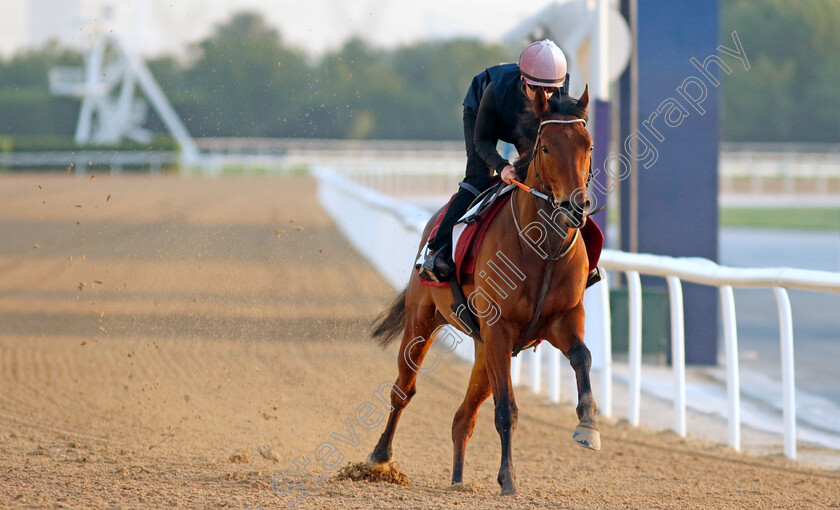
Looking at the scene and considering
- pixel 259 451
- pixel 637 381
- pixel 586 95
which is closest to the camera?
pixel 586 95

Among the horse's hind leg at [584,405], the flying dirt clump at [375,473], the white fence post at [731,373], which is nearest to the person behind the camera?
the horse's hind leg at [584,405]

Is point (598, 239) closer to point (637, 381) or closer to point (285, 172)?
point (637, 381)

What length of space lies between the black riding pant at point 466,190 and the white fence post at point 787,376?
5.91 ft

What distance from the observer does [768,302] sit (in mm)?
12719

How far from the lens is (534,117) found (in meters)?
4.19

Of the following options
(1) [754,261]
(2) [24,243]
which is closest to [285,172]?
(2) [24,243]

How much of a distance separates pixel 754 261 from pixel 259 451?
12.0 meters

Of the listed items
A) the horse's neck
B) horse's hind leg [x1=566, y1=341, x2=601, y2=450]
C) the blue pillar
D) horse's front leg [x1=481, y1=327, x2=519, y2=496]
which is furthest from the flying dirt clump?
the blue pillar

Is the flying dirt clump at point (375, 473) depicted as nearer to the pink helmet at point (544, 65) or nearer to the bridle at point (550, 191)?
the bridle at point (550, 191)

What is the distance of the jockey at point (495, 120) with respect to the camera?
4172 millimetres

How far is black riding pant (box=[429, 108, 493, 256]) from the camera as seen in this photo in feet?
15.5

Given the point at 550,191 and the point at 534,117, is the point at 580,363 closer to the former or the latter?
the point at 550,191

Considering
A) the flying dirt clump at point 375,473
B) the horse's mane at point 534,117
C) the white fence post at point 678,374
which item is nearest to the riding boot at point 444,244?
the horse's mane at point 534,117

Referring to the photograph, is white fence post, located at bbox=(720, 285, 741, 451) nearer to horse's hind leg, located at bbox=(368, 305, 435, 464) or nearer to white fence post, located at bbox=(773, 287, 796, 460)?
white fence post, located at bbox=(773, 287, 796, 460)
